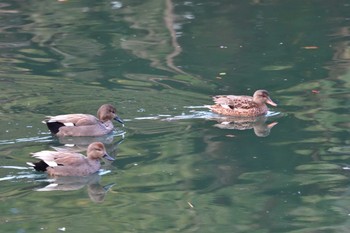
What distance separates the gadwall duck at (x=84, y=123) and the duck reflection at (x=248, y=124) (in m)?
1.26

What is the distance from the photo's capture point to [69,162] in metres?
10.8

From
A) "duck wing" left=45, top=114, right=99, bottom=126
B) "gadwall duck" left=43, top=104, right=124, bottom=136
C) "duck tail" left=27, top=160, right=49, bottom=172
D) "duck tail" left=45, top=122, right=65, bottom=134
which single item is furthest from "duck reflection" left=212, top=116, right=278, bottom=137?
"duck tail" left=27, top=160, right=49, bottom=172

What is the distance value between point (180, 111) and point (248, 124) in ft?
2.75

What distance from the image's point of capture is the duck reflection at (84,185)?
10.0 m

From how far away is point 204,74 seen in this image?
47.9 ft

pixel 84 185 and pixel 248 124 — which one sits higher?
pixel 248 124

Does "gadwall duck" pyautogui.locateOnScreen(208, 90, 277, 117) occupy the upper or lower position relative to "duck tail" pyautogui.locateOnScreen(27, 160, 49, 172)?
upper

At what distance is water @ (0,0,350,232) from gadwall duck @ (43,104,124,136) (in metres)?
0.15

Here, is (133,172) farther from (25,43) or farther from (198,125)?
(25,43)

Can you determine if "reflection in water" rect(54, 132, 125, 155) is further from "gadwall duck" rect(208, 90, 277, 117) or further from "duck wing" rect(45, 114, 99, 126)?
"gadwall duck" rect(208, 90, 277, 117)

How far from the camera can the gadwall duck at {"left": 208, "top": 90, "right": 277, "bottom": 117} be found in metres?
12.8

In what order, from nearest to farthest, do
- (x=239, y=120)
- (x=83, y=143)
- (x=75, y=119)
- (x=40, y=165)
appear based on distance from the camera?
(x=40, y=165)
(x=75, y=119)
(x=83, y=143)
(x=239, y=120)

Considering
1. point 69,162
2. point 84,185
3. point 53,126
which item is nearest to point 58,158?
point 69,162

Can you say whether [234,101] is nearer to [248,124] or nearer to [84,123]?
[248,124]
